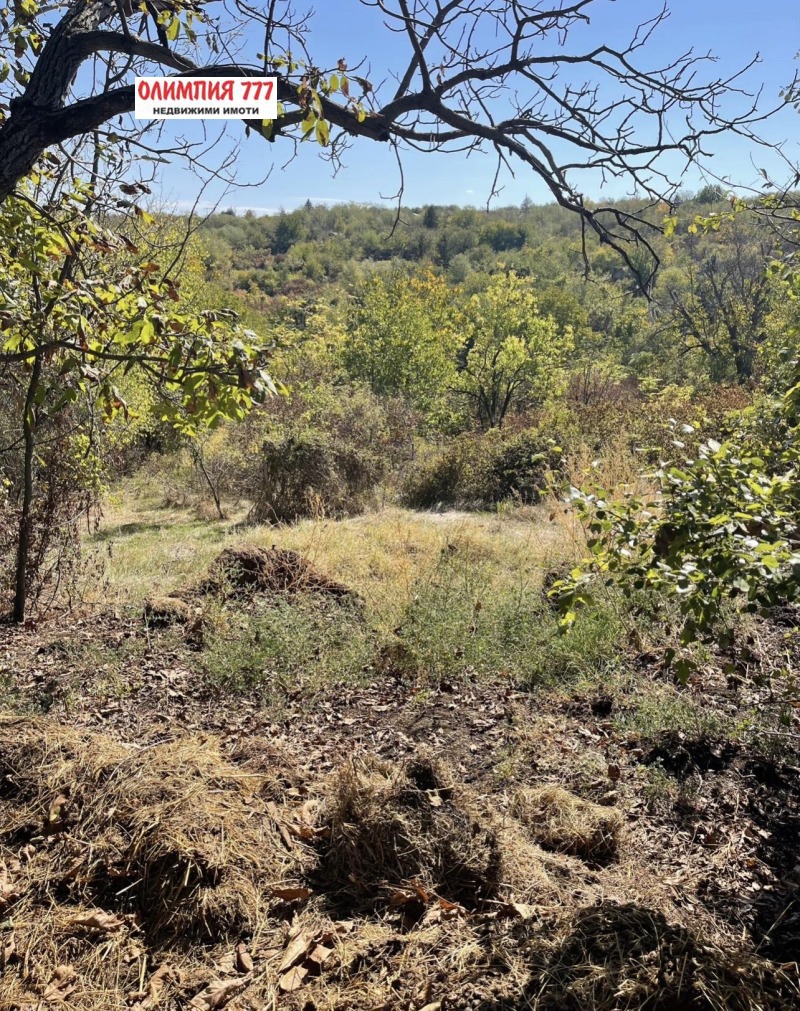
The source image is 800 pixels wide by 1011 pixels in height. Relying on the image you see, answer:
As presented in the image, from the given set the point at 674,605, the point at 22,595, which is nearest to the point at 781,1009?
the point at 674,605

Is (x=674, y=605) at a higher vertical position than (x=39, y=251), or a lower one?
lower

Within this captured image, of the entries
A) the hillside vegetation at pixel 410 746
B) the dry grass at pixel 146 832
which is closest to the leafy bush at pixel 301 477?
the hillside vegetation at pixel 410 746

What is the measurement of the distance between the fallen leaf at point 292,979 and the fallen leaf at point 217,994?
0.13 m

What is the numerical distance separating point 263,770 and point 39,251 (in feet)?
9.25

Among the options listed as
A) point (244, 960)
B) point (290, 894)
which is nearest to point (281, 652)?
point (290, 894)

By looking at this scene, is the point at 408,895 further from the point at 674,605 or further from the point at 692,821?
the point at 674,605

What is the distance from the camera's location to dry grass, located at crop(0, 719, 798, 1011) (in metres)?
1.96

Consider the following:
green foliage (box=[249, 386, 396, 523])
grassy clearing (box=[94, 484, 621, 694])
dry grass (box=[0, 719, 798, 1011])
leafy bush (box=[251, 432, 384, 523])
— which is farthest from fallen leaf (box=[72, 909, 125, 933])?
leafy bush (box=[251, 432, 384, 523])

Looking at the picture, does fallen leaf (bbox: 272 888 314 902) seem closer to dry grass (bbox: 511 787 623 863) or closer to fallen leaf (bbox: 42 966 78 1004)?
fallen leaf (bbox: 42 966 78 1004)

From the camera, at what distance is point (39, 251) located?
3066 mm

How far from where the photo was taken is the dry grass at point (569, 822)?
2.61 meters

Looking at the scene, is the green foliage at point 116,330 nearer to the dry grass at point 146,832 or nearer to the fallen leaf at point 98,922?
the dry grass at point 146,832

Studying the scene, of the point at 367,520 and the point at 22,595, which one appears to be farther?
the point at 367,520

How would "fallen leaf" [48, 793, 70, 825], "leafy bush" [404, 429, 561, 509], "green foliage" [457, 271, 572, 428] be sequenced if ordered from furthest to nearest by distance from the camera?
1. "green foliage" [457, 271, 572, 428]
2. "leafy bush" [404, 429, 561, 509]
3. "fallen leaf" [48, 793, 70, 825]
